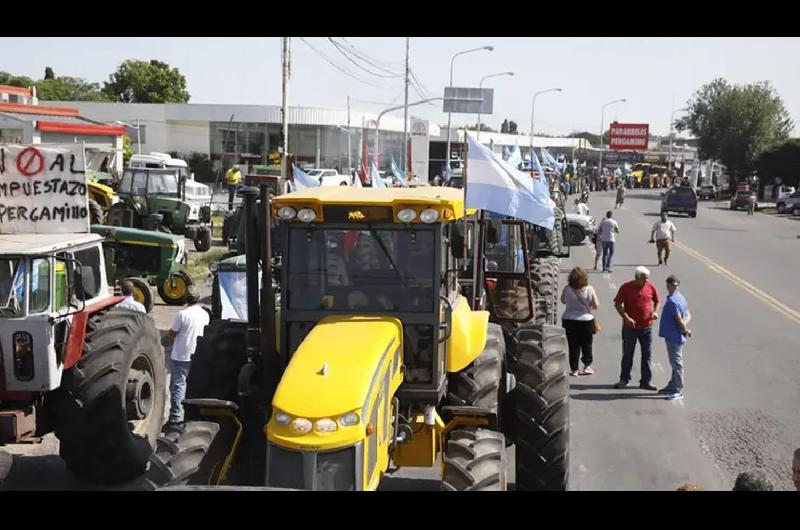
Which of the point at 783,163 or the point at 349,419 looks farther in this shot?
the point at 783,163

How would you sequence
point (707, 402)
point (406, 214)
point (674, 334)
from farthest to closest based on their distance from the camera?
1. point (674, 334)
2. point (707, 402)
3. point (406, 214)

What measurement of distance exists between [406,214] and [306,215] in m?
0.69

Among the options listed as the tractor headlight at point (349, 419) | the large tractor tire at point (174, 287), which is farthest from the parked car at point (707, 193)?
the tractor headlight at point (349, 419)

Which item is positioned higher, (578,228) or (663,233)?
(663,233)

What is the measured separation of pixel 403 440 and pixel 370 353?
1.05 m

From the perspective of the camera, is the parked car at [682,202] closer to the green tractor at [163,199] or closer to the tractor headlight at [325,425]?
the green tractor at [163,199]

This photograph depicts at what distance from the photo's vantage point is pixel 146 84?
73500 millimetres

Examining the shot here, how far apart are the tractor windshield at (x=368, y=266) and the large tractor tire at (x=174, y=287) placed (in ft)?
41.6

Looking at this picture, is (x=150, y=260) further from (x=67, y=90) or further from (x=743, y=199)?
(x=67, y=90)

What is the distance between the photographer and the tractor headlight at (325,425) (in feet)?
16.6

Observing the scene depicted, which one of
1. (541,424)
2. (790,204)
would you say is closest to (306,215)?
(541,424)

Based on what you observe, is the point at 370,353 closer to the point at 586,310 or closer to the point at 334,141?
the point at 586,310
